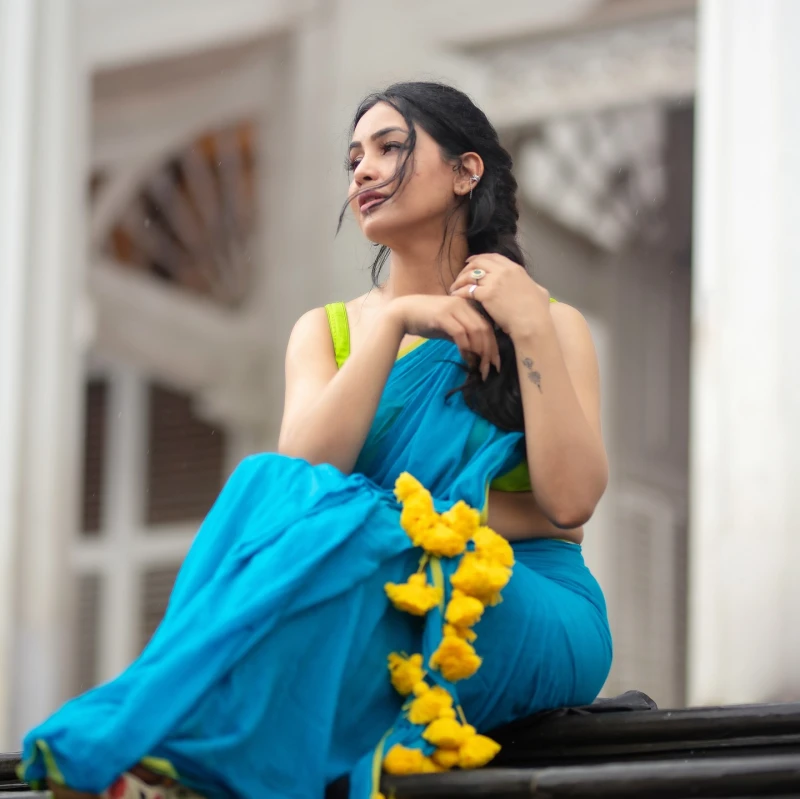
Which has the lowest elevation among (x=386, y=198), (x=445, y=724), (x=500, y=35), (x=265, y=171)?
(x=445, y=724)

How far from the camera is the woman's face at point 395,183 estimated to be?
2.12 m

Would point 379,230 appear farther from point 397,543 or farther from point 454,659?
point 454,659

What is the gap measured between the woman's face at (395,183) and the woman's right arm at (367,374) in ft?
0.56

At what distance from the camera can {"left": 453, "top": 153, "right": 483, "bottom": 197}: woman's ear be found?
218 centimetres

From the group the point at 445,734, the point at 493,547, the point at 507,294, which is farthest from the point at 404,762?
the point at 507,294

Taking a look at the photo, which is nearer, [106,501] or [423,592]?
[423,592]

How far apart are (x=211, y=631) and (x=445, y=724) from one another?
0.31 meters

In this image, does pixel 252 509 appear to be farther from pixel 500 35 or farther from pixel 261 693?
pixel 500 35

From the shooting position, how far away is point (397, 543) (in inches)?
69.3

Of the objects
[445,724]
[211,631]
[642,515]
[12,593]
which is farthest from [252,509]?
[642,515]

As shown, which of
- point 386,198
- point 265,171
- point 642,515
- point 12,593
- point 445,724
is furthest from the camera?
point 642,515

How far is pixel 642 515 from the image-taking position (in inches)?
292

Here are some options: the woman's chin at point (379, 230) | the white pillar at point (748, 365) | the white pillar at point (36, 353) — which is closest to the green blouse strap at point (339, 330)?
the woman's chin at point (379, 230)

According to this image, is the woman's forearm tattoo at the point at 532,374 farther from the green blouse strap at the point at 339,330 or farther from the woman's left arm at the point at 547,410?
the green blouse strap at the point at 339,330
